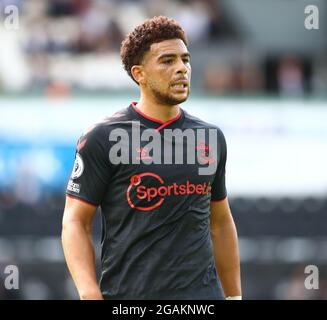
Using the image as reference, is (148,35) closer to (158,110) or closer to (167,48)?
(167,48)

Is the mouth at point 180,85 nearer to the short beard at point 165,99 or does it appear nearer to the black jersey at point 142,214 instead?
the short beard at point 165,99

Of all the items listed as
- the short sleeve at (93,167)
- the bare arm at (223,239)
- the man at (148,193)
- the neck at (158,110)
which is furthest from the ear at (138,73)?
the bare arm at (223,239)

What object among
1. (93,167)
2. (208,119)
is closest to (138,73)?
(93,167)

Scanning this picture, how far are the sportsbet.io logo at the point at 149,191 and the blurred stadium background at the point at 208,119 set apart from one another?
8754 mm

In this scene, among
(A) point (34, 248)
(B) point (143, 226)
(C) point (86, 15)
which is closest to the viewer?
(B) point (143, 226)

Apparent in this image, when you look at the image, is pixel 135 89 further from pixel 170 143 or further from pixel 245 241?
pixel 170 143

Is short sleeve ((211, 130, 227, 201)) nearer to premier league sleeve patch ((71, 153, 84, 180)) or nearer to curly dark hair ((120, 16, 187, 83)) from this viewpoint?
curly dark hair ((120, 16, 187, 83))

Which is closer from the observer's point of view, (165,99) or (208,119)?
(165,99)

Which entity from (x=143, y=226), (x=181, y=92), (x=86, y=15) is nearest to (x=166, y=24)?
(x=181, y=92)

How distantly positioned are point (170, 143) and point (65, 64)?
11.9 meters

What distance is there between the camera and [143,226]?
654 centimetres

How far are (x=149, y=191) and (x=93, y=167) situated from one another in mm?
351

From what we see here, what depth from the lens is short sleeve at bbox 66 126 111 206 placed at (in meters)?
→ 6.55

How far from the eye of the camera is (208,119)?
17.1 metres
